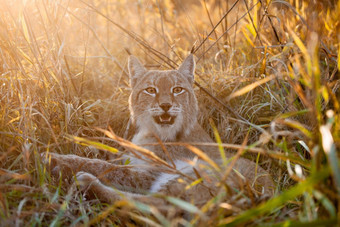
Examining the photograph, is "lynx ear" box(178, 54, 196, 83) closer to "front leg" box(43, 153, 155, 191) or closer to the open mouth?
the open mouth

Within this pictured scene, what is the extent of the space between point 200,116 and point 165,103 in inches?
31.8

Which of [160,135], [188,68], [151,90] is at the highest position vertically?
[188,68]

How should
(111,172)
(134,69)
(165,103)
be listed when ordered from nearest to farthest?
(111,172), (165,103), (134,69)

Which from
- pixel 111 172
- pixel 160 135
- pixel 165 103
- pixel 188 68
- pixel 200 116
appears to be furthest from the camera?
pixel 200 116

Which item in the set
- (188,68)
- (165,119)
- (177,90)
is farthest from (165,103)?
(188,68)

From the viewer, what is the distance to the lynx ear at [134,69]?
3990 millimetres

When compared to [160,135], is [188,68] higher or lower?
higher

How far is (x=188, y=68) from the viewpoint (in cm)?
392

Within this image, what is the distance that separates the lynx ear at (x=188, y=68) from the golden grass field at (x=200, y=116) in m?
0.14

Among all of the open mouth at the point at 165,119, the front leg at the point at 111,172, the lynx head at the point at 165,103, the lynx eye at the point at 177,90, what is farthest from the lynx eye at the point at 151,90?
the front leg at the point at 111,172

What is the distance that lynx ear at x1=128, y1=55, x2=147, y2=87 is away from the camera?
399cm

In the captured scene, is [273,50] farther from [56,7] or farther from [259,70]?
[56,7]

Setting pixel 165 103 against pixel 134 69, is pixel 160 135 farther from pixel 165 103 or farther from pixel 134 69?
pixel 134 69

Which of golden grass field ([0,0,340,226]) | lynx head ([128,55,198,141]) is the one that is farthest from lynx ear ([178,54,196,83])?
golden grass field ([0,0,340,226])
